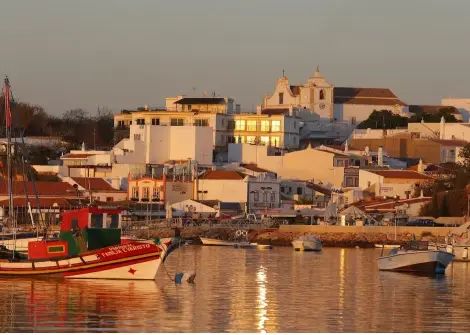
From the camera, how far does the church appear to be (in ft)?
413

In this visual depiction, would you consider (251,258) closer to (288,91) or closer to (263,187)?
(263,187)

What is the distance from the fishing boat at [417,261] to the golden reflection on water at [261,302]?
13.8 ft

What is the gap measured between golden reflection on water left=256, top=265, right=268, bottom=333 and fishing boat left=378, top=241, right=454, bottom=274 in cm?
420

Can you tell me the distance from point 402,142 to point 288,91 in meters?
19.5

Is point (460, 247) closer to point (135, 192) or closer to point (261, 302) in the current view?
point (261, 302)

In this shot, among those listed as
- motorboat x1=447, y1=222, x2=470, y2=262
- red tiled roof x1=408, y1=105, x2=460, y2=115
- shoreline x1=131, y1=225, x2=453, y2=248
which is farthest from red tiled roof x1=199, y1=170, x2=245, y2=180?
red tiled roof x1=408, y1=105, x2=460, y2=115

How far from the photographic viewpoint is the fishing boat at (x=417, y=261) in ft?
154

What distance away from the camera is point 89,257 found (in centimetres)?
3847

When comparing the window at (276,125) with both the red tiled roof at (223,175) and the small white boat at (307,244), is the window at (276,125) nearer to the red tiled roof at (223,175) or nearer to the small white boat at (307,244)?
the red tiled roof at (223,175)

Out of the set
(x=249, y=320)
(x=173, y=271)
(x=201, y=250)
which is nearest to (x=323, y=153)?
(x=201, y=250)

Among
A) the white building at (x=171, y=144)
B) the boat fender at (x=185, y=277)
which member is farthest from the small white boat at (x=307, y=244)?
the white building at (x=171, y=144)

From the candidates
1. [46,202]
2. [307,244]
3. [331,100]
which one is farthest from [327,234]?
[331,100]

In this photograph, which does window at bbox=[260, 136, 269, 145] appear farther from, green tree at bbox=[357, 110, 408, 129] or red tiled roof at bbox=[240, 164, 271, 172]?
green tree at bbox=[357, 110, 408, 129]

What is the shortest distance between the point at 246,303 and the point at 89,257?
20.2ft
